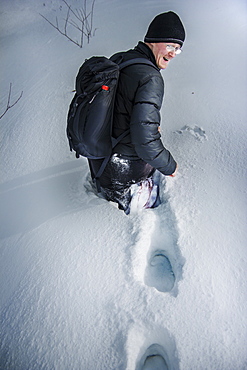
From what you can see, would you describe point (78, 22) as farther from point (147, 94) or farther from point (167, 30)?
point (147, 94)

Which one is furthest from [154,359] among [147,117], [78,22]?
[78,22]

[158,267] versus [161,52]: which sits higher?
[161,52]

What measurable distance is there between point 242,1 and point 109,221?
3314mm

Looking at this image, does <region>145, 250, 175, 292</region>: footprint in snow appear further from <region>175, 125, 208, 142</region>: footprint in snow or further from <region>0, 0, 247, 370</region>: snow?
<region>175, 125, 208, 142</region>: footprint in snow

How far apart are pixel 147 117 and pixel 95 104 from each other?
22 centimetres

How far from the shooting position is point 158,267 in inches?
49.9

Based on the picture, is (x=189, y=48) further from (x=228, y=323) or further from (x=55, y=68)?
(x=228, y=323)

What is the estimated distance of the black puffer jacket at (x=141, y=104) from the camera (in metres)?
0.97

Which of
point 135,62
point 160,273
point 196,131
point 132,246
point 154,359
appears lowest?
point 154,359

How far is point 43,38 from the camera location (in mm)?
3209

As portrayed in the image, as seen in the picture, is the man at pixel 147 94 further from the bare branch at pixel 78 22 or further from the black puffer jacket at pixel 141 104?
the bare branch at pixel 78 22

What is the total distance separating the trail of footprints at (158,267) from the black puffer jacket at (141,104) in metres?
0.38

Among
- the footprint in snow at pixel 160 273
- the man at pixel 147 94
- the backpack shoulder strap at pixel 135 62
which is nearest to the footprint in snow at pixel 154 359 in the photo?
the footprint in snow at pixel 160 273

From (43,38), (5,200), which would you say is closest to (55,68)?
(43,38)
